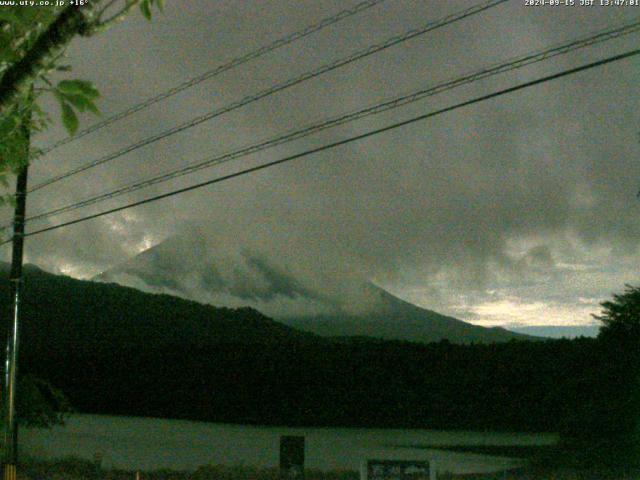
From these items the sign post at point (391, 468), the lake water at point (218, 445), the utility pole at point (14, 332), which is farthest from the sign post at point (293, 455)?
the sign post at point (391, 468)

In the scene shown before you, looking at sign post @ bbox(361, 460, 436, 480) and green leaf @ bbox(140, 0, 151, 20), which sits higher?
green leaf @ bbox(140, 0, 151, 20)

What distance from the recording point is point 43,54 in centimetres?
339

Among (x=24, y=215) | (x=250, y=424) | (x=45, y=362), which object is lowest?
(x=250, y=424)

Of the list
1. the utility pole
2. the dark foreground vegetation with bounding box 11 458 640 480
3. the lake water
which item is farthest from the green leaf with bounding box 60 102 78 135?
the lake water

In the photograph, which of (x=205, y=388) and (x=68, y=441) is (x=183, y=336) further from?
(x=68, y=441)

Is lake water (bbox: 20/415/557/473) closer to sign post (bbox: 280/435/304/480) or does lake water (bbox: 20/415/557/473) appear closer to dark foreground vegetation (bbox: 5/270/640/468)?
dark foreground vegetation (bbox: 5/270/640/468)

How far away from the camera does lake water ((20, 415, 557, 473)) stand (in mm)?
30734

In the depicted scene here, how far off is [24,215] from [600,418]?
16.0m

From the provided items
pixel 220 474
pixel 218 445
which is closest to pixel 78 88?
pixel 220 474

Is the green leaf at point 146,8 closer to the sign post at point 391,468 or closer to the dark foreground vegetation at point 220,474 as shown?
the sign post at point 391,468

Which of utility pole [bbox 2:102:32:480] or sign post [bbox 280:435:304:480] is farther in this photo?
utility pole [bbox 2:102:32:480]

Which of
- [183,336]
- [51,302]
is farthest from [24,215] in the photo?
[183,336]

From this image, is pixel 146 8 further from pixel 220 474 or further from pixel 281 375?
pixel 281 375

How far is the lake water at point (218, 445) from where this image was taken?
30734mm
